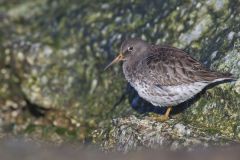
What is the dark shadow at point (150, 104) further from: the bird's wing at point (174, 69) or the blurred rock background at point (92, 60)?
the bird's wing at point (174, 69)

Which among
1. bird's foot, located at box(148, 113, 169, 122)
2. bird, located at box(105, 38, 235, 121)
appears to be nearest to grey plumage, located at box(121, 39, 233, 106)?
bird, located at box(105, 38, 235, 121)

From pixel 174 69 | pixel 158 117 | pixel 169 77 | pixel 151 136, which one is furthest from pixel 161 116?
pixel 174 69

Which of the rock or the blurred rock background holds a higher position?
the blurred rock background

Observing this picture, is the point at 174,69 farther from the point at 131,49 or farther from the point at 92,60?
the point at 92,60

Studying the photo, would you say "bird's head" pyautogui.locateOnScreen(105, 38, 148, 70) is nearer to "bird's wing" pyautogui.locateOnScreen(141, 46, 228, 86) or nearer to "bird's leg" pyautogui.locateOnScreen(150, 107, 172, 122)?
"bird's wing" pyautogui.locateOnScreen(141, 46, 228, 86)

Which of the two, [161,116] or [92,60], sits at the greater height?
[92,60]

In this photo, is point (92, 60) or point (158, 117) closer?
point (158, 117)

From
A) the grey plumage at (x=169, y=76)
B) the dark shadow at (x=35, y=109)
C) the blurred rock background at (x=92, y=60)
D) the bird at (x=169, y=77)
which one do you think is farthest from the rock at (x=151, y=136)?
the dark shadow at (x=35, y=109)
